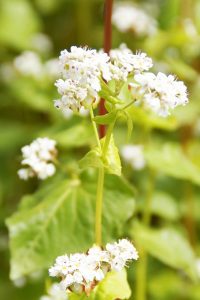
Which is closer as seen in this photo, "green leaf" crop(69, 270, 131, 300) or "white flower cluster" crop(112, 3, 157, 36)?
"green leaf" crop(69, 270, 131, 300)

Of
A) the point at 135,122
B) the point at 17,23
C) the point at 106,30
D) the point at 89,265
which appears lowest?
the point at 89,265

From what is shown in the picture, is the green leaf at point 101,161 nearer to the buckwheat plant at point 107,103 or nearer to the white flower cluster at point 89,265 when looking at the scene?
the buckwheat plant at point 107,103

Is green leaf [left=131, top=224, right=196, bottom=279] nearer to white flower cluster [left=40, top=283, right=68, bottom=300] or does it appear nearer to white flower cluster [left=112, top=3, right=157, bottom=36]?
white flower cluster [left=40, top=283, right=68, bottom=300]

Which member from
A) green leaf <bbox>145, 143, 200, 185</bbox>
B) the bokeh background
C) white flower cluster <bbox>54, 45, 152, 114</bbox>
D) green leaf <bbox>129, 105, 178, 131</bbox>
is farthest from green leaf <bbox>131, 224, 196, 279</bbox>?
white flower cluster <bbox>54, 45, 152, 114</bbox>

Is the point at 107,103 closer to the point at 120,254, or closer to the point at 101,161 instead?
the point at 101,161

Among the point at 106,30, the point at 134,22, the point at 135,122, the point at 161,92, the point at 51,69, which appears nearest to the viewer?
the point at 161,92

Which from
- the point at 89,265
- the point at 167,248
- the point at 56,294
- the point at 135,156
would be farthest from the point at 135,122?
the point at 89,265
